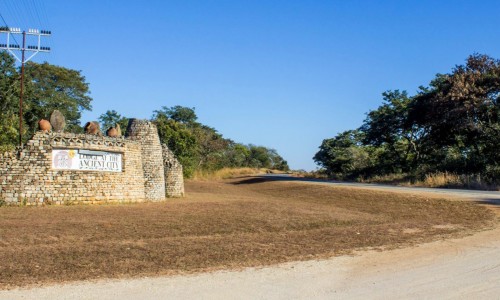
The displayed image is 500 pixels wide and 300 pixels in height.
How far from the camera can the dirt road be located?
5688 millimetres

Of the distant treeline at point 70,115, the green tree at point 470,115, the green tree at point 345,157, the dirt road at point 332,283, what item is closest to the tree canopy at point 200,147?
the distant treeline at point 70,115

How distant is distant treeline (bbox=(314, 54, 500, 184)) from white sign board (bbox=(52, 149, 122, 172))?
1761cm

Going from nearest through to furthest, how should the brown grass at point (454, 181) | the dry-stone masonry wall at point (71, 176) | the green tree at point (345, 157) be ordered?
the dry-stone masonry wall at point (71, 176), the brown grass at point (454, 181), the green tree at point (345, 157)

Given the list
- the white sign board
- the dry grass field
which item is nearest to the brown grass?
the dry grass field

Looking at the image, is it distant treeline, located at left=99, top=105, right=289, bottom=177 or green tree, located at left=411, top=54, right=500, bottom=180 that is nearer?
green tree, located at left=411, top=54, right=500, bottom=180

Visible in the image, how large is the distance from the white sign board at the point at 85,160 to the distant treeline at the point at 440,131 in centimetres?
1761

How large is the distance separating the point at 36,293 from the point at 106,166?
1191cm

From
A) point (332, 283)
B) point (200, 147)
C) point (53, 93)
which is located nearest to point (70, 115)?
point (53, 93)

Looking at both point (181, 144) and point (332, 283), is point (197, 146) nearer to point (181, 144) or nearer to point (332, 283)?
point (181, 144)

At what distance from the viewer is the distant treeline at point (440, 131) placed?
2586 centimetres

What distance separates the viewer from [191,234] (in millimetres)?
10875

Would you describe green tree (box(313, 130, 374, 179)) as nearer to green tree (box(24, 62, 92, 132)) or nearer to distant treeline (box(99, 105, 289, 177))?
distant treeline (box(99, 105, 289, 177))

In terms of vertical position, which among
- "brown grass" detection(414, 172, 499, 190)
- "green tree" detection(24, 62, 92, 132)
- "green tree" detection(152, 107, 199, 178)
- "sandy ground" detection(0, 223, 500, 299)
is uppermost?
"green tree" detection(24, 62, 92, 132)

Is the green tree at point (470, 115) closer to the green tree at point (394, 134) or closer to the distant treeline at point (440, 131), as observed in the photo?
the distant treeline at point (440, 131)
